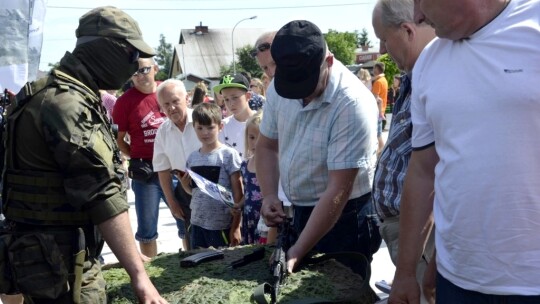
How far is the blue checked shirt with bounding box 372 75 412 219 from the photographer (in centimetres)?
254

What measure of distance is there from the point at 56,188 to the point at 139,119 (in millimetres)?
3401

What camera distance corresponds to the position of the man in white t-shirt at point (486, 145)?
1730mm

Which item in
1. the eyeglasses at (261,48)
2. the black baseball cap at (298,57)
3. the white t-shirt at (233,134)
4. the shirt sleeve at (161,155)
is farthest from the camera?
the white t-shirt at (233,134)

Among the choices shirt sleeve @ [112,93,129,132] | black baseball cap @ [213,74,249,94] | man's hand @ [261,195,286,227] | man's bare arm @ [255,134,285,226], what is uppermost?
black baseball cap @ [213,74,249,94]

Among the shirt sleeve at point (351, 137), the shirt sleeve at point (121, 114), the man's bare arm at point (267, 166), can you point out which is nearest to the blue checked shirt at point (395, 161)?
the shirt sleeve at point (351, 137)

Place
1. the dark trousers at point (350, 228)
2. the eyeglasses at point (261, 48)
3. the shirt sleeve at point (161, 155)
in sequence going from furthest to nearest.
A: the shirt sleeve at point (161, 155), the eyeglasses at point (261, 48), the dark trousers at point (350, 228)

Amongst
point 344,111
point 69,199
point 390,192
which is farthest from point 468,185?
point 69,199

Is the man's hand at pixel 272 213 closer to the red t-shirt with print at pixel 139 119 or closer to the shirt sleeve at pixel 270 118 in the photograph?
the shirt sleeve at pixel 270 118

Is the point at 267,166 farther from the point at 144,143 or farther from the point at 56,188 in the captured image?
the point at 144,143

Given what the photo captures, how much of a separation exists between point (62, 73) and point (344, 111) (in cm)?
118

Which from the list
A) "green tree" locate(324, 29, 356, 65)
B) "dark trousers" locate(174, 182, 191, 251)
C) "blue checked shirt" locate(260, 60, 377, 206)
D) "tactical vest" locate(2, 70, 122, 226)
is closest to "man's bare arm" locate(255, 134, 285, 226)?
"blue checked shirt" locate(260, 60, 377, 206)

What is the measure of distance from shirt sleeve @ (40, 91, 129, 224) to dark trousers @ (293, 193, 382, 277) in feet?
3.46

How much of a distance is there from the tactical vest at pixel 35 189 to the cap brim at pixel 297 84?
0.84m

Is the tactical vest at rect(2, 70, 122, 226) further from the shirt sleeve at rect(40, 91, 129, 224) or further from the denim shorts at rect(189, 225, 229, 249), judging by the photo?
the denim shorts at rect(189, 225, 229, 249)
